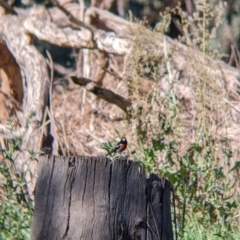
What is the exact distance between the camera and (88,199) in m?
3.29

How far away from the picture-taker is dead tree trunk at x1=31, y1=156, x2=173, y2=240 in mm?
3279

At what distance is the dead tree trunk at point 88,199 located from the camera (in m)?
3.28

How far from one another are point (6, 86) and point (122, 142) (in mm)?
4684

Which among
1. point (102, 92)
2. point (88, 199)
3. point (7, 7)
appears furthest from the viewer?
point (7, 7)

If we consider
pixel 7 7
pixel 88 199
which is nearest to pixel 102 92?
pixel 7 7

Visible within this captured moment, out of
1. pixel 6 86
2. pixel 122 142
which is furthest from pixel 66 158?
pixel 6 86

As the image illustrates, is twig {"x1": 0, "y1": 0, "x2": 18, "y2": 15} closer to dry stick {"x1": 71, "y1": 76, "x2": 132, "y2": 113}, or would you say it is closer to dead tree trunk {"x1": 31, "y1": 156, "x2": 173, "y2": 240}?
dry stick {"x1": 71, "y1": 76, "x2": 132, "y2": 113}

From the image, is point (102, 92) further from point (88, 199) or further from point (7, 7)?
point (88, 199)

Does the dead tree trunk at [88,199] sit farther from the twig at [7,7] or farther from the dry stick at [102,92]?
the twig at [7,7]

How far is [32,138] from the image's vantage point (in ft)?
25.3

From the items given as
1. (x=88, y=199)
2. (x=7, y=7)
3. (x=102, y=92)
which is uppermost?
(x=7, y=7)

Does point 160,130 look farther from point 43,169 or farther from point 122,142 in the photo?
point 43,169

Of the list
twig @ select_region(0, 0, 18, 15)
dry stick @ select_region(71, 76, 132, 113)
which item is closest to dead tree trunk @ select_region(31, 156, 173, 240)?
dry stick @ select_region(71, 76, 132, 113)

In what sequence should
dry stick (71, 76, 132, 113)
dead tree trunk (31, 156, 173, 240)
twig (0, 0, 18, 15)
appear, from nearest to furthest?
dead tree trunk (31, 156, 173, 240)
dry stick (71, 76, 132, 113)
twig (0, 0, 18, 15)
